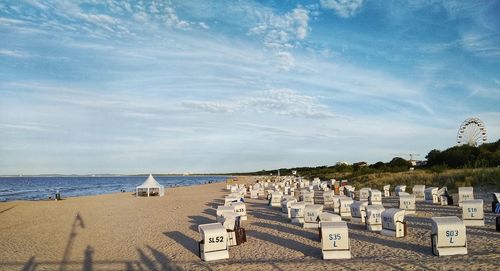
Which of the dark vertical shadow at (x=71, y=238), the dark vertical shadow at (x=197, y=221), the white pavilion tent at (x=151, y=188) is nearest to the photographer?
the dark vertical shadow at (x=71, y=238)

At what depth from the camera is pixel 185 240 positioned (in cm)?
1365

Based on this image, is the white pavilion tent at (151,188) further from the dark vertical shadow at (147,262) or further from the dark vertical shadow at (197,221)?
the dark vertical shadow at (147,262)

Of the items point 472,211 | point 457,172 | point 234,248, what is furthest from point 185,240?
point 457,172

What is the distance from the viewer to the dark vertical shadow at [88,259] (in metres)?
10.3

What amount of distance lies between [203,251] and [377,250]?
4.38 metres

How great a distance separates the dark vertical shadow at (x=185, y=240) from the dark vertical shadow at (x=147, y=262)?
124 cm

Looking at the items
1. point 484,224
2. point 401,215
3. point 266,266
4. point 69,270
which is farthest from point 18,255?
point 484,224

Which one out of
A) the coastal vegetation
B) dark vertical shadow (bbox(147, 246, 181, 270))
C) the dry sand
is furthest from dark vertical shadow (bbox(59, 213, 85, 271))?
the coastal vegetation

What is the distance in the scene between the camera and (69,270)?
1016cm

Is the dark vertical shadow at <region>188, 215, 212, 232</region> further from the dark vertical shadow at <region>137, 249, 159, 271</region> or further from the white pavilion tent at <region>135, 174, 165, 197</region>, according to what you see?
the white pavilion tent at <region>135, 174, 165, 197</region>

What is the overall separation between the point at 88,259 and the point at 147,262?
1963 mm

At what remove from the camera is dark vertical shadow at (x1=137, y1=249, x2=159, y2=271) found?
9.93 metres

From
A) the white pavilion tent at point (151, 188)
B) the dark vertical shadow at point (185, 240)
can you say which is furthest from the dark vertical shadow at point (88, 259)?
the white pavilion tent at point (151, 188)

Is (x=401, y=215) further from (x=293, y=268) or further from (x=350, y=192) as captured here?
(x=350, y=192)
